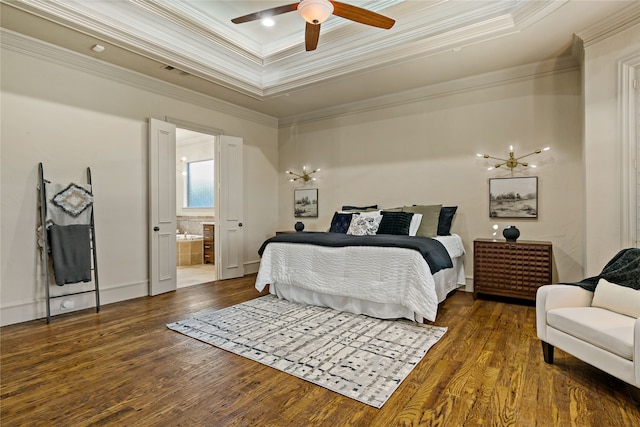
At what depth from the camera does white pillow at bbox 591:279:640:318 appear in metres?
2.05

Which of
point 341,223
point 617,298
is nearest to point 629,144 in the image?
point 617,298

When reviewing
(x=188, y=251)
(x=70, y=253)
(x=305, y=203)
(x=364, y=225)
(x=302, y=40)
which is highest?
(x=302, y=40)

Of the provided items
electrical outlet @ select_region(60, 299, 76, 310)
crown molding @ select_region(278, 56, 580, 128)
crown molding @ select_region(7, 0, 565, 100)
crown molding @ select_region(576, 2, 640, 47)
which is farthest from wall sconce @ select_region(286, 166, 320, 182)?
crown molding @ select_region(576, 2, 640, 47)

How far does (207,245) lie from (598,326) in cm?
669

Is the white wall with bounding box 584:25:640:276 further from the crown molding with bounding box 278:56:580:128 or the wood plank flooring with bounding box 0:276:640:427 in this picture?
the wood plank flooring with bounding box 0:276:640:427

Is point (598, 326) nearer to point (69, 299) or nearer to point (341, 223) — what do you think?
point (341, 223)

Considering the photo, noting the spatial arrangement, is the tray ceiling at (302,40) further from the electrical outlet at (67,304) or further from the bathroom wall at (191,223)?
the bathroom wall at (191,223)

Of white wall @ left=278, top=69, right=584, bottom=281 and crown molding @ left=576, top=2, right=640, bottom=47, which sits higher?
crown molding @ left=576, top=2, right=640, bottom=47

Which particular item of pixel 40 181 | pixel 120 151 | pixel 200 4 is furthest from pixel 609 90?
pixel 40 181

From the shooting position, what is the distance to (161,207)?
14.9 feet

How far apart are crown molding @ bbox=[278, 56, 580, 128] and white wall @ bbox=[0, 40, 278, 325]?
2.11m

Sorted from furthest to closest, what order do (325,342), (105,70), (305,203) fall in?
(305,203)
(105,70)
(325,342)

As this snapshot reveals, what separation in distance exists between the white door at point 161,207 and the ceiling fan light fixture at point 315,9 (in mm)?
2826

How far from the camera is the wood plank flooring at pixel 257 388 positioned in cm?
174
